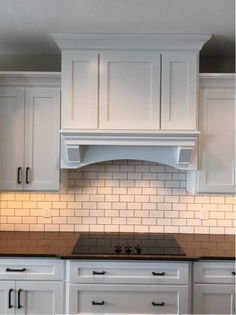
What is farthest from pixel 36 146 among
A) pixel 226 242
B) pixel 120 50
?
pixel 226 242

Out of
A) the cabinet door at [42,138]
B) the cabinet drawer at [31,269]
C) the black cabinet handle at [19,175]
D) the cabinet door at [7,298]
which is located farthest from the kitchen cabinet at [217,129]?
the cabinet door at [7,298]

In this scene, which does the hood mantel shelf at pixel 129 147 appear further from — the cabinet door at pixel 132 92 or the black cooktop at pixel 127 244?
the black cooktop at pixel 127 244

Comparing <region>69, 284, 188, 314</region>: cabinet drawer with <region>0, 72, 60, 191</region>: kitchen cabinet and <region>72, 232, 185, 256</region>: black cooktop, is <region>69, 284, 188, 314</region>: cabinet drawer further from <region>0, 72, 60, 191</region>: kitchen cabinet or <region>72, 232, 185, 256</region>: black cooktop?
<region>0, 72, 60, 191</region>: kitchen cabinet

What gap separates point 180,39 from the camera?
8.74 ft

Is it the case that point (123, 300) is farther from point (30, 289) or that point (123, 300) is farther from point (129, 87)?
point (129, 87)

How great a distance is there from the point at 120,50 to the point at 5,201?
61.5 inches

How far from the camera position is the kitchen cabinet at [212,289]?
251 cm

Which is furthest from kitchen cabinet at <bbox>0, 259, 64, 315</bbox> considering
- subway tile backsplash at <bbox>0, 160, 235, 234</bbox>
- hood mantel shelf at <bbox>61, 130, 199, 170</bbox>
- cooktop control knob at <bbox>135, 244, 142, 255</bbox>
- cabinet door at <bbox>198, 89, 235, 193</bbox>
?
cabinet door at <bbox>198, 89, 235, 193</bbox>

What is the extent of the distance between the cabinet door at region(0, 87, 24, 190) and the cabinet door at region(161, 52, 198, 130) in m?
1.10

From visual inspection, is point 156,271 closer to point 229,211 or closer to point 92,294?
point 92,294

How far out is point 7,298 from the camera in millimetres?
2535

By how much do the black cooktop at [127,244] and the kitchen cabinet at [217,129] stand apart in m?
0.54

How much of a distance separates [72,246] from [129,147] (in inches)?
33.4

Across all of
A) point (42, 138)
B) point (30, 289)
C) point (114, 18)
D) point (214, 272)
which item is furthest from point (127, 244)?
point (114, 18)
